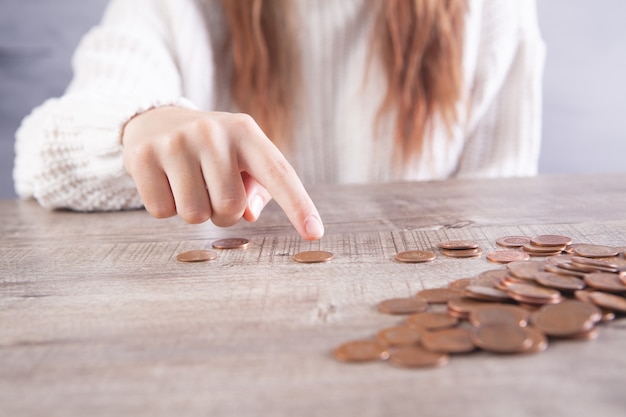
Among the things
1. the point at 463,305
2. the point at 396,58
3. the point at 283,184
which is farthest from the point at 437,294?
the point at 396,58

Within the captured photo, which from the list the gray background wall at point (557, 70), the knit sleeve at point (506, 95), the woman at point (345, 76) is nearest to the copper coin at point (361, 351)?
the woman at point (345, 76)

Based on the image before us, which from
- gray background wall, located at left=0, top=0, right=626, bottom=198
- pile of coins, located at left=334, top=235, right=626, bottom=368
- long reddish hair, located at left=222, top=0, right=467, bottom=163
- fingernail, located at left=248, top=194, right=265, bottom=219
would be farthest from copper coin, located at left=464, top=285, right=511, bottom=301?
gray background wall, located at left=0, top=0, right=626, bottom=198

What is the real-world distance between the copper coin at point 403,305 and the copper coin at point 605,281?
0.49 feet

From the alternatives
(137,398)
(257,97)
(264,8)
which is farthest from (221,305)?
(264,8)

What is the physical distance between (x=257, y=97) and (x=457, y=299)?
1.05 meters

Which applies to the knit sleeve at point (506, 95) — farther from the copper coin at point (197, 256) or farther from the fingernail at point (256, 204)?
the copper coin at point (197, 256)

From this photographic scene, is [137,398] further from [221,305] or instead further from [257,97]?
[257,97]

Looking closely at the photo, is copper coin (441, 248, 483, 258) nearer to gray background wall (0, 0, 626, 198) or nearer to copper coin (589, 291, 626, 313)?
copper coin (589, 291, 626, 313)

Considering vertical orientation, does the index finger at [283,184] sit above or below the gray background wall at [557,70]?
below

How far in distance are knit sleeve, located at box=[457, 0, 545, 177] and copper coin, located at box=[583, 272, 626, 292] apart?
3.40 feet

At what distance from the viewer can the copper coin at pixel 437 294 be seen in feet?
1.75

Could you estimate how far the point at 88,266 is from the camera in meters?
0.71

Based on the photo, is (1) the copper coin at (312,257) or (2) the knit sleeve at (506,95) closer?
(1) the copper coin at (312,257)

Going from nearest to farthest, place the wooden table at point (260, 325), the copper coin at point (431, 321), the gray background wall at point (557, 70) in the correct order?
the wooden table at point (260, 325), the copper coin at point (431, 321), the gray background wall at point (557, 70)
